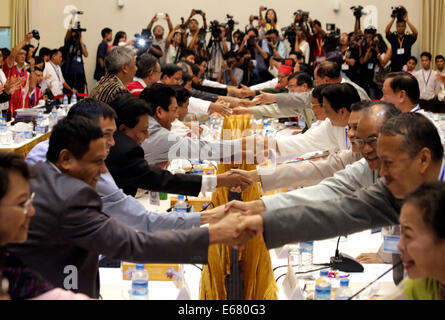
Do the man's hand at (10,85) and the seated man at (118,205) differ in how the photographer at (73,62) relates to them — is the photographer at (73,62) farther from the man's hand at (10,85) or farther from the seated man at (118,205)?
the seated man at (118,205)

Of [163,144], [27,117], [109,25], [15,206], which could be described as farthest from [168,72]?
[109,25]

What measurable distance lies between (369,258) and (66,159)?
144cm

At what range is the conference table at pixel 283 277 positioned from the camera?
2395 millimetres

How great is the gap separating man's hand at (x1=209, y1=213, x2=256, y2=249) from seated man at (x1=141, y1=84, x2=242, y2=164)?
1841 millimetres

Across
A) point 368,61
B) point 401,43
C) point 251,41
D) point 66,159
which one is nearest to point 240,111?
point 66,159

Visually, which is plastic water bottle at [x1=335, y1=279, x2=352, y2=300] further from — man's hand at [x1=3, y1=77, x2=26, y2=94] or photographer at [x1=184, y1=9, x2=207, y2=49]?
photographer at [x1=184, y1=9, x2=207, y2=49]

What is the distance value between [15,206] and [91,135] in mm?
506

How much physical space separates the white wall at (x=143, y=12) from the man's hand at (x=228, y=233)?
11802 millimetres

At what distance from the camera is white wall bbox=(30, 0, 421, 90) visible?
44.3ft

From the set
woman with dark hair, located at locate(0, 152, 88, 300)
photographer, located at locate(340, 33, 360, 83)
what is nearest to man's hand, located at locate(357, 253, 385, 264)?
woman with dark hair, located at locate(0, 152, 88, 300)

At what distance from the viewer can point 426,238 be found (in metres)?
1.53

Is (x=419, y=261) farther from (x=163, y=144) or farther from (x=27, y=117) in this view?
(x=27, y=117)

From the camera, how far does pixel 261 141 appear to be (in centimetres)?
451

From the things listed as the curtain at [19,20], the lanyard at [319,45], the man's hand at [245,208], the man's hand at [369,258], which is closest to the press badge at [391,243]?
the man's hand at [369,258]
